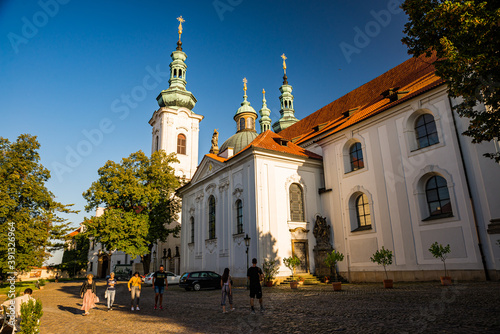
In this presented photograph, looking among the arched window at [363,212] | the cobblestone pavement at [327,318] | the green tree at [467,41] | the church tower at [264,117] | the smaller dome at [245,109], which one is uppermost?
the church tower at [264,117]

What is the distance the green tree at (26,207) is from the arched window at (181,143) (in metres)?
19.7

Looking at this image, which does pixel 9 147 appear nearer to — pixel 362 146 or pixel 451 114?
pixel 362 146

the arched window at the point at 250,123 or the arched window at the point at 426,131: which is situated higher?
the arched window at the point at 250,123

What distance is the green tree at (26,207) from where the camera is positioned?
23.7 metres

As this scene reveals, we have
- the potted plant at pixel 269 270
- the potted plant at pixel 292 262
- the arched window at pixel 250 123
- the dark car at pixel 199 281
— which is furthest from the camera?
the arched window at pixel 250 123

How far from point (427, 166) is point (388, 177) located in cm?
239

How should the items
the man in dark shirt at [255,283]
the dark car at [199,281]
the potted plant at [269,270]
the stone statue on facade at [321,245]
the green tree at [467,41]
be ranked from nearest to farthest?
the green tree at [467,41], the man in dark shirt at [255,283], the potted plant at [269,270], the dark car at [199,281], the stone statue on facade at [321,245]

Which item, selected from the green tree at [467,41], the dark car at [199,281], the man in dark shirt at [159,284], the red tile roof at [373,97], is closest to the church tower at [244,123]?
the red tile roof at [373,97]

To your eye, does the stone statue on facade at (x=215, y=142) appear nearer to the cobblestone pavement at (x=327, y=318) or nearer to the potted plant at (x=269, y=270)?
the potted plant at (x=269, y=270)

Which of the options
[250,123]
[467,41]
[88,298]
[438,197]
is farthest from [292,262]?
[250,123]

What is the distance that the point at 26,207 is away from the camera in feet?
86.1

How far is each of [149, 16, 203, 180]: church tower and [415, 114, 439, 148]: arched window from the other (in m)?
31.0

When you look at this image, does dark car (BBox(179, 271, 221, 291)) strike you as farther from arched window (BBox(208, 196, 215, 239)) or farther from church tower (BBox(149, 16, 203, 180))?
church tower (BBox(149, 16, 203, 180))

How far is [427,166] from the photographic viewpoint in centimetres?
1842
